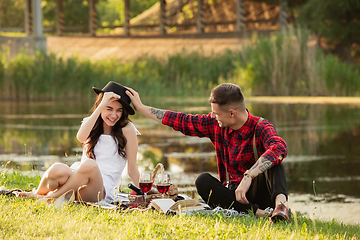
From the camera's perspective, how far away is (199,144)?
979 cm

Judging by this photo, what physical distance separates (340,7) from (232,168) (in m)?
17.0

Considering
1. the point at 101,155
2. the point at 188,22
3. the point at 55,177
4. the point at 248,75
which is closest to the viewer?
the point at 55,177

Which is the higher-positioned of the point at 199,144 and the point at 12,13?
the point at 12,13

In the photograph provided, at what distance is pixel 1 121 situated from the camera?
11.7 m

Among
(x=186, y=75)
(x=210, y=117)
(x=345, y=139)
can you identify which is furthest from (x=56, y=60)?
(x=210, y=117)

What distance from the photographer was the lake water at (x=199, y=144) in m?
6.60

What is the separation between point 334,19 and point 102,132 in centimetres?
1746

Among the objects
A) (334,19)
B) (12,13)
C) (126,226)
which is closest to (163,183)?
(126,226)

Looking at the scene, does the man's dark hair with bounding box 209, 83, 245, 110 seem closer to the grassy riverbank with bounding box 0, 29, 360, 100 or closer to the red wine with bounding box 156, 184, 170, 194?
the red wine with bounding box 156, 184, 170, 194

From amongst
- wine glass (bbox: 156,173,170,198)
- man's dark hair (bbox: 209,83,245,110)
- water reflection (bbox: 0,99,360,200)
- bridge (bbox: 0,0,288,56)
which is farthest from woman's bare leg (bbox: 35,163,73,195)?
bridge (bbox: 0,0,288,56)

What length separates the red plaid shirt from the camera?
155 inches

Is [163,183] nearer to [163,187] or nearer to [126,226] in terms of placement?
[163,187]

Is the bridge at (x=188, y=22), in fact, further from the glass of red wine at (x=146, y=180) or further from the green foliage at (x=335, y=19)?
the glass of red wine at (x=146, y=180)

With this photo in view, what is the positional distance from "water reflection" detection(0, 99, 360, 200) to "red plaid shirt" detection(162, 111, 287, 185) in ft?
3.31
